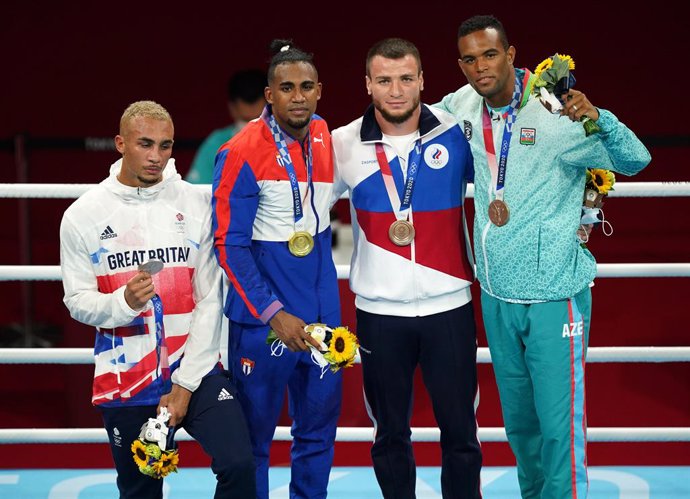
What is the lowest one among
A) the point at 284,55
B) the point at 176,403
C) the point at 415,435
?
the point at 415,435

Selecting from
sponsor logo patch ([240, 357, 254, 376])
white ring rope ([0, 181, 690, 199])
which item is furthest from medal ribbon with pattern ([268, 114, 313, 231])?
white ring rope ([0, 181, 690, 199])

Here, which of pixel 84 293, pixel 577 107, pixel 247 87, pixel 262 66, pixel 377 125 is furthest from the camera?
pixel 262 66

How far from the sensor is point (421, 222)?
364 cm

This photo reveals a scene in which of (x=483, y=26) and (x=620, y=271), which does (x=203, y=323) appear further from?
(x=620, y=271)

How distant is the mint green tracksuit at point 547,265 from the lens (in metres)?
3.55

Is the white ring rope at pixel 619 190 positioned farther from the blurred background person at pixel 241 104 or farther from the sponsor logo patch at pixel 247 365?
the blurred background person at pixel 241 104

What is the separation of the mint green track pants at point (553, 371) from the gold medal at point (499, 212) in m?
0.26

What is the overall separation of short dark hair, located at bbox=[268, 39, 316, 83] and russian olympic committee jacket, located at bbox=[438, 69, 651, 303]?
0.59 m

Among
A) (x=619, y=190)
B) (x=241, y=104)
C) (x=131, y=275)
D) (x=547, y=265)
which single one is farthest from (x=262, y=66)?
(x=547, y=265)

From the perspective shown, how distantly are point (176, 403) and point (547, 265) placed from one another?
3.90 ft

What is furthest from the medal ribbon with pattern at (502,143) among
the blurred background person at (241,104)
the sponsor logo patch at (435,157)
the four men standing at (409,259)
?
the blurred background person at (241,104)

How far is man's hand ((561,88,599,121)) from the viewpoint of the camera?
334 centimetres

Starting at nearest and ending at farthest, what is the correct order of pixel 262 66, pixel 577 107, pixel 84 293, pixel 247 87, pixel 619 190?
1. pixel 577 107
2. pixel 84 293
3. pixel 619 190
4. pixel 247 87
5. pixel 262 66

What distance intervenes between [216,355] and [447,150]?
0.95 meters
